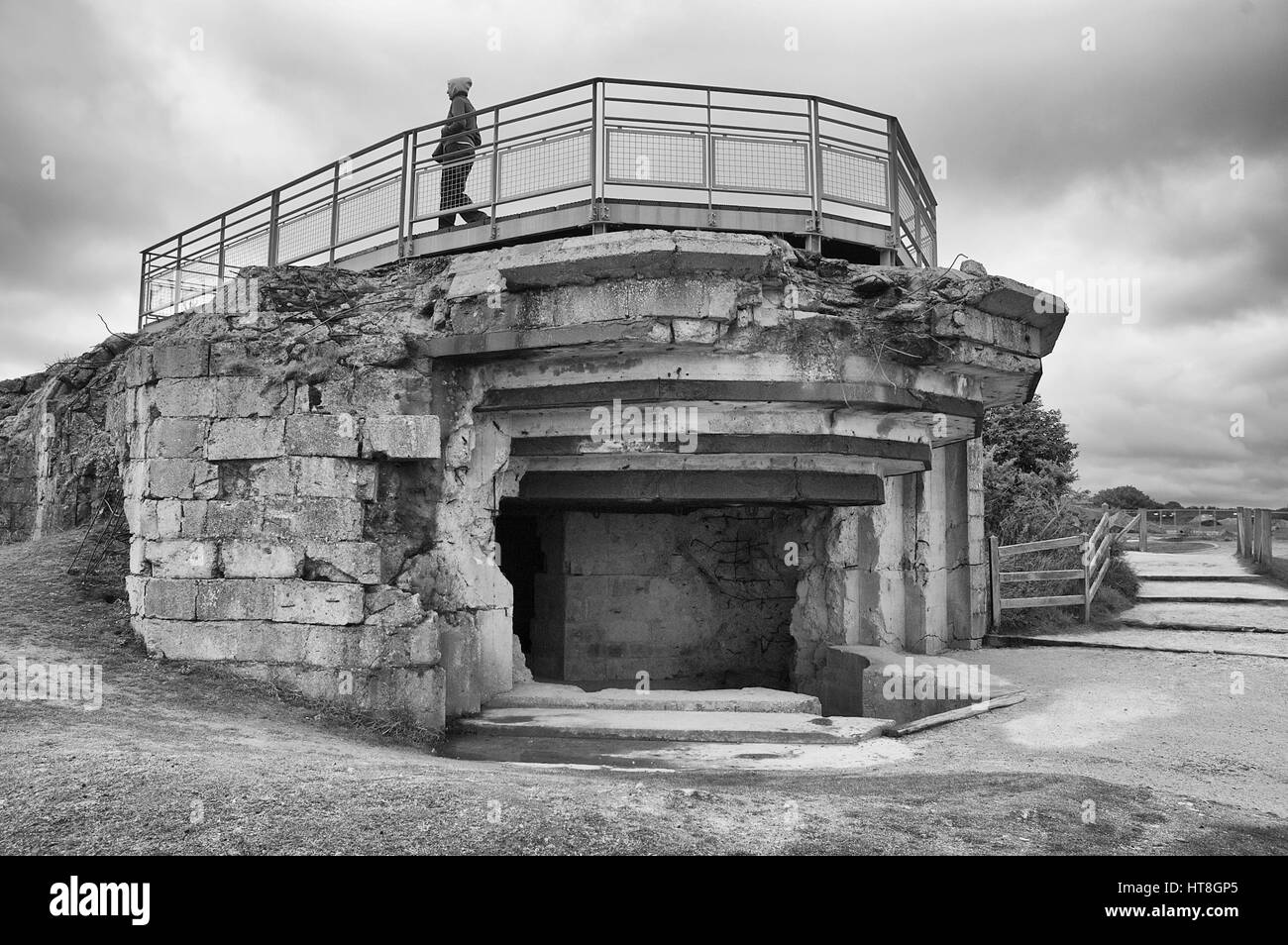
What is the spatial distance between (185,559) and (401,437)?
2073mm

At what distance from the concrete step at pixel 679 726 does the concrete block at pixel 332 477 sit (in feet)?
6.90

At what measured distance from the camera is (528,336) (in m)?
7.48

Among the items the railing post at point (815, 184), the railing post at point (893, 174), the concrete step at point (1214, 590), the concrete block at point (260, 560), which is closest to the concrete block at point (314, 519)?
the concrete block at point (260, 560)

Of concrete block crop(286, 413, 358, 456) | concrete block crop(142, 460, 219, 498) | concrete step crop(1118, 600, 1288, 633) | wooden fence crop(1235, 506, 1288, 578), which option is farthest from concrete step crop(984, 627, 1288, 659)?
concrete block crop(142, 460, 219, 498)

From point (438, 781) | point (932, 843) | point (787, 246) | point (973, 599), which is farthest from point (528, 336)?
point (973, 599)

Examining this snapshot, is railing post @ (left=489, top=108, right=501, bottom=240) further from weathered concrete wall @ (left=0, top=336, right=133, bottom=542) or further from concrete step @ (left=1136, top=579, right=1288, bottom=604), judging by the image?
concrete step @ (left=1136, top=579, right=1288, bottom=604)

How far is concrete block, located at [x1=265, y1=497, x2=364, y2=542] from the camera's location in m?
7.31

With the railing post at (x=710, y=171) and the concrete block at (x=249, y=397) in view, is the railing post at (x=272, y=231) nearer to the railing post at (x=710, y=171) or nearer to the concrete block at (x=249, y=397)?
the concrete block at (x=249, y=397)

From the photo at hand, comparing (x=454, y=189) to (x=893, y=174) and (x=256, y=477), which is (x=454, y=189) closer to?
(x=256, y=477)

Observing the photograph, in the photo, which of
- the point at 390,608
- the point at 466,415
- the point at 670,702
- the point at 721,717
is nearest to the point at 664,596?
the point at 670,702

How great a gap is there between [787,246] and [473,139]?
331 cm

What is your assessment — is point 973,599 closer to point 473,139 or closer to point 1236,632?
point 1236,632

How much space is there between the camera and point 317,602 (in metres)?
7.27
